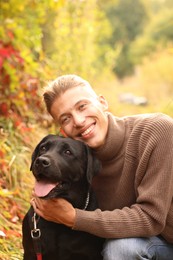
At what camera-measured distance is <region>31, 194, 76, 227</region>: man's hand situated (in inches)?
112

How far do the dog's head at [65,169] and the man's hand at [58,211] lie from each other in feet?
0.20

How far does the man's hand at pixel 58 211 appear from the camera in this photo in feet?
9.30

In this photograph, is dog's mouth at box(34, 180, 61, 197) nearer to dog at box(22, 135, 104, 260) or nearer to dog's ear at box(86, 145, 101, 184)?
dog at box(22, 135, 104, 260)

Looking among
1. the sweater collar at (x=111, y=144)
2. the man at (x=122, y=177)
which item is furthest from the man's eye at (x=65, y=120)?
the sweater collar at (x=111, y=144)

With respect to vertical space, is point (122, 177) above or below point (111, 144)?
below

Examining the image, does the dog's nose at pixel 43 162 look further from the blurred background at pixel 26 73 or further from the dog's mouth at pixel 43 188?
the blurred background at pixel 26 73

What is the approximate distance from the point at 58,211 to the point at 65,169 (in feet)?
0.78

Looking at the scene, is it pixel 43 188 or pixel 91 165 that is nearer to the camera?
pixel 43 188

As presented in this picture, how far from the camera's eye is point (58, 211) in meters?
2.84

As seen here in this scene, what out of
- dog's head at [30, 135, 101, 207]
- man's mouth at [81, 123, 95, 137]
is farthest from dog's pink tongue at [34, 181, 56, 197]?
man's mouth at [81, 123, 95, 137]

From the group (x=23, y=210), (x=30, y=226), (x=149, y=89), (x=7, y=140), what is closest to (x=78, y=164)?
(x=30, y=226)

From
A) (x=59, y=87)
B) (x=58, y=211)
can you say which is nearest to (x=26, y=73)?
(x=59, y=87)

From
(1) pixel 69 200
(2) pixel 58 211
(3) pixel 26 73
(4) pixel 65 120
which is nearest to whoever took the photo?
(2) pixel 58 211

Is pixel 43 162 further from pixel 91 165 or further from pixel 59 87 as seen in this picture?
pixel 59 87
